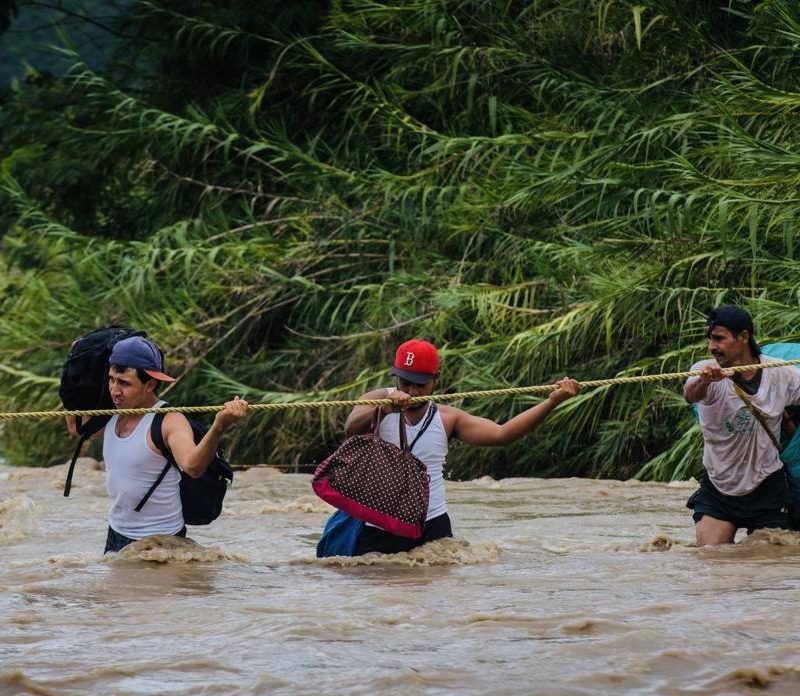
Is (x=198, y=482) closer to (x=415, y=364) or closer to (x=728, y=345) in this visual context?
(x=415, y=364)

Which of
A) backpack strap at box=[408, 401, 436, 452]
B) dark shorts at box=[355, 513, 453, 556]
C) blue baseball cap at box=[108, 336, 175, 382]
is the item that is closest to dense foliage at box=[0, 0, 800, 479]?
backpack strap at box=[408, 401, 436, 452]

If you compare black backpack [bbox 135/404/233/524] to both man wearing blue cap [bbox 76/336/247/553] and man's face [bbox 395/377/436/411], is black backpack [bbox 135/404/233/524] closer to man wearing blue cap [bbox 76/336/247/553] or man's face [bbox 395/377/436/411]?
man wearing blue cap [bbox 76/336/247/553]

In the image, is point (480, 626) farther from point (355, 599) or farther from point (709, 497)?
point (709, 497)

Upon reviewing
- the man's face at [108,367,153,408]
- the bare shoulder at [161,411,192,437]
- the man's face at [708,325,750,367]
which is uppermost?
the man's face at [708,325,750,367]

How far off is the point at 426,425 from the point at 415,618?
4.67ft

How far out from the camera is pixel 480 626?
5.19 metres

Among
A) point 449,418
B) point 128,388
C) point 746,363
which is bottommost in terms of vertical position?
point 449,418

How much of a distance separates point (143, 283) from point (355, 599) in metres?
8.58

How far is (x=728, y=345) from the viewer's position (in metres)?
6.66

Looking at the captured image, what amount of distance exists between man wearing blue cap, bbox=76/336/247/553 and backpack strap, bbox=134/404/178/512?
1 cm

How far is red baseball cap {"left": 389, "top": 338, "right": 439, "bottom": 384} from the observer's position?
6.50m

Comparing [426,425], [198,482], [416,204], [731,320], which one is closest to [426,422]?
[426,425]

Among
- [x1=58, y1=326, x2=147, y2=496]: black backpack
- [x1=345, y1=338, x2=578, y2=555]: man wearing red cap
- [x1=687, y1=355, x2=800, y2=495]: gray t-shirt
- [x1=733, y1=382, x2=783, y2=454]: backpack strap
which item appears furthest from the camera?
[x1=687, y1=355, x2=800, y2=495]: gray t-shirt

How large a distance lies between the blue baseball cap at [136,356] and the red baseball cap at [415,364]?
1053mm
